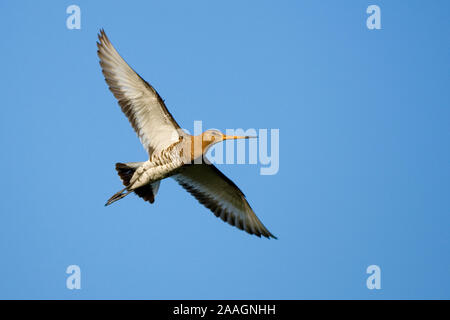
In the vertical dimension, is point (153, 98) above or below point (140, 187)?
above

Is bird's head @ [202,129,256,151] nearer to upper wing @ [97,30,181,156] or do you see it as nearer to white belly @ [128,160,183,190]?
white belly @ [128,160,183,190]

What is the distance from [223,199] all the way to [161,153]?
163cm

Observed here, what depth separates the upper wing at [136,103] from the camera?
339 inches

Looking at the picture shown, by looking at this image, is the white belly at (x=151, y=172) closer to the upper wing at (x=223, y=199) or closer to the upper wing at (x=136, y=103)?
the upper wing at (x=136, y=103)

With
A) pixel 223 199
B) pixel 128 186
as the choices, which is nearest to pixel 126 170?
pixel 128 186

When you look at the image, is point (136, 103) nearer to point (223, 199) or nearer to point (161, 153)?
point (161, 153)

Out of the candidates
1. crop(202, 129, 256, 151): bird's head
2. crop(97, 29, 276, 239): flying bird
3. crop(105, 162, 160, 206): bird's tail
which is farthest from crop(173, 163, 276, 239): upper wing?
crop(202, 129, 256, 151): bird's head

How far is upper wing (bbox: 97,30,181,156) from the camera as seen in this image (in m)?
8.61

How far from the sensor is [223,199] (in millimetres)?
9508
